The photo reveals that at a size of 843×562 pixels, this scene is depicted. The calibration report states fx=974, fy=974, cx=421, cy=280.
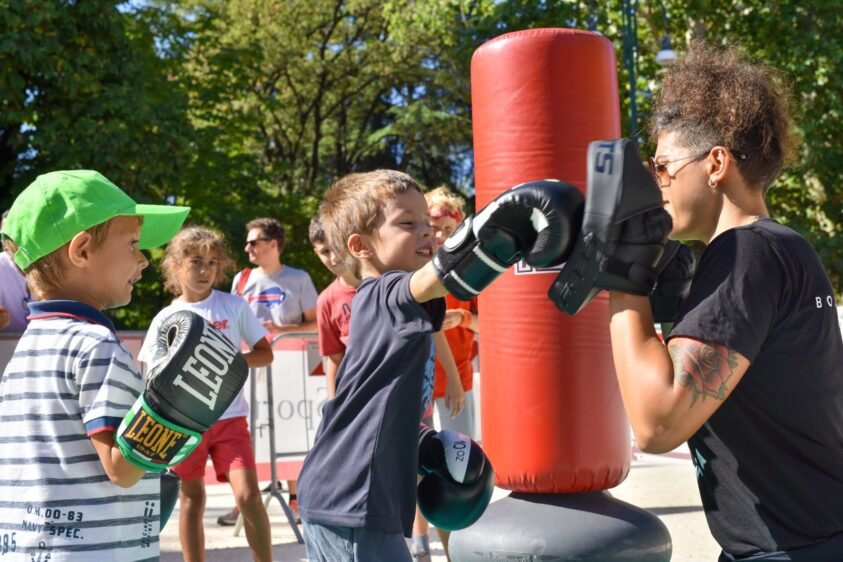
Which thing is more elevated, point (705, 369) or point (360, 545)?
point (705, 369)

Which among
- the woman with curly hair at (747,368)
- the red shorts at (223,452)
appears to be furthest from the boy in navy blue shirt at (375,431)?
the red shorts at (223,452)

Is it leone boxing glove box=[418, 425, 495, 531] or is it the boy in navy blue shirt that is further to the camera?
leone boxing glove box=[418, 425, 495, 531]

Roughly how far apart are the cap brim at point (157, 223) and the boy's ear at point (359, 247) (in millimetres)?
562

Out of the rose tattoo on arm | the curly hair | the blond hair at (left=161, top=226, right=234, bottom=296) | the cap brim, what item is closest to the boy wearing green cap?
the cap brim

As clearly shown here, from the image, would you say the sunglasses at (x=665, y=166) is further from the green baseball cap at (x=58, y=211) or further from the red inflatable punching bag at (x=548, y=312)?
the red inflatable punching bag at (x=548, y=312)

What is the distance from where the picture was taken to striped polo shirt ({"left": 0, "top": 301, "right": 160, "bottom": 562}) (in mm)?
2270

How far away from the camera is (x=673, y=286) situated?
231 centimetres

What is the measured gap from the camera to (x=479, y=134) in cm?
481

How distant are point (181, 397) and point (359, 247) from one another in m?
1.11

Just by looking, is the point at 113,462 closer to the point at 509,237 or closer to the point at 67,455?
the point at 67,455

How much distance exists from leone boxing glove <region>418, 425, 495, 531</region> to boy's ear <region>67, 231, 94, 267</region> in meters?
1.22

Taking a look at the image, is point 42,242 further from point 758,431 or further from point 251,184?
point 251,184

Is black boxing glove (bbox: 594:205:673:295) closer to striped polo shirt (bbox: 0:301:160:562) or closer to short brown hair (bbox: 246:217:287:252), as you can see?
striped polo shirt (bbox: 0:301:160:562)

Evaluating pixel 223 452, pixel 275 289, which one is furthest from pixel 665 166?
pixel 275 289
